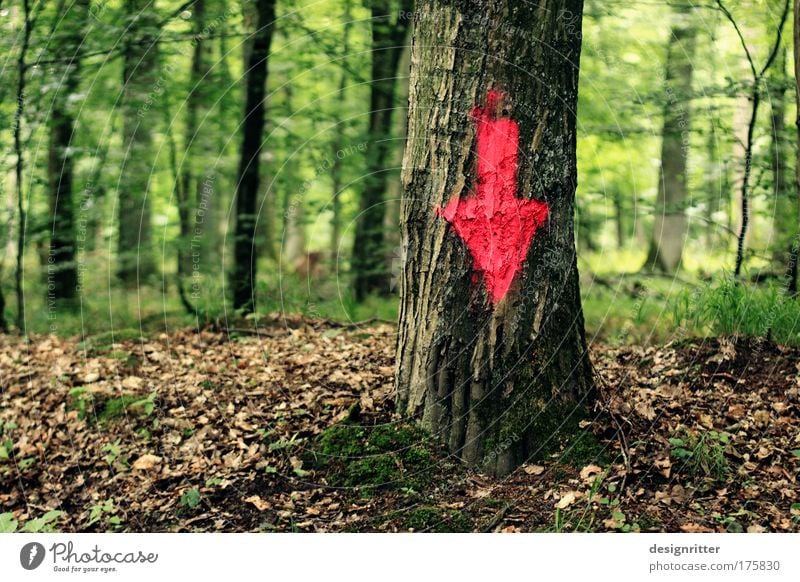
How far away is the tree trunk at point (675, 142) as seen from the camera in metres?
6.73

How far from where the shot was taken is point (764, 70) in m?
5.47

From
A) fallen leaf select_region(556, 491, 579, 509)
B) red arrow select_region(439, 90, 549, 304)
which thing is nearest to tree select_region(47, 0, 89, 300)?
red arrow select_region(439, 90, 549, 304)

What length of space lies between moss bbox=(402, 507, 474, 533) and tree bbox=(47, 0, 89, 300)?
4.30 meters

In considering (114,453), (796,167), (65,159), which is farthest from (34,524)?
(796,167)

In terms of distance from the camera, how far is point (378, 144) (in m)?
7.91

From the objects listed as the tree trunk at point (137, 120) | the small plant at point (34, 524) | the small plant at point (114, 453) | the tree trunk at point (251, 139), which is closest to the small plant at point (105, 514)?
the small plant at point (34, 524)

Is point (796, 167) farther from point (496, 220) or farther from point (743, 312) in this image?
point (496, 220)

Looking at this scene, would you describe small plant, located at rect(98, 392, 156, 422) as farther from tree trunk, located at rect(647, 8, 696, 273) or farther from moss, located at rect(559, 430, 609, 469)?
tree trunk, located at rect(647, 8, 696, 273)

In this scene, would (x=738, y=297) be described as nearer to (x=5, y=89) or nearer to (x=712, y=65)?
(x=712, y=65)

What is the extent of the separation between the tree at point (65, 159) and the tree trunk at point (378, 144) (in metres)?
2.99

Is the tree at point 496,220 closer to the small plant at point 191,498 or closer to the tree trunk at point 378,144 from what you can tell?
the small plant at point 191,498

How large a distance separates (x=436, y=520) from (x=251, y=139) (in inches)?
187

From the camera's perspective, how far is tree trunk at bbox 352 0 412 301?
25.3ft

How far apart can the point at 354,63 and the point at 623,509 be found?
609cm
